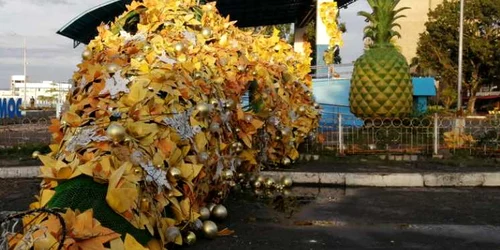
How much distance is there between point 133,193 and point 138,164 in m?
0.37

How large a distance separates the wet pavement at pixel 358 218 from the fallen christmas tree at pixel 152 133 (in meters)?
0.52

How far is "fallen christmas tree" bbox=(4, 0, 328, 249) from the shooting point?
338 cm

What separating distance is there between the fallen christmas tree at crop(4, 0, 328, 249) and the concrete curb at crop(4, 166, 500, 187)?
663 mm

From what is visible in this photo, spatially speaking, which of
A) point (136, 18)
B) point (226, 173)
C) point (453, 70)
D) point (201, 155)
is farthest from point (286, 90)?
point (453, 70)

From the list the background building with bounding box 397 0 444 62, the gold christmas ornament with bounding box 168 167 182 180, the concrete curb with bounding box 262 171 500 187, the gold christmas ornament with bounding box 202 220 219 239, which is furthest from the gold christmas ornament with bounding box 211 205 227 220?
the background building with bounding box 397 0 444 62

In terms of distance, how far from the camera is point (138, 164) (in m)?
3.76

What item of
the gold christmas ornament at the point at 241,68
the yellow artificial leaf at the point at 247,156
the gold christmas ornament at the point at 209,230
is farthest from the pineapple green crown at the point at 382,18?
the gold christmas ornament at the point at 209,230

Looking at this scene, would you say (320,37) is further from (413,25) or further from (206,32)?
(413,25)

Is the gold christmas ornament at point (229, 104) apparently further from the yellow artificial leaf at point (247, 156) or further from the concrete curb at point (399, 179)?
the concrete curb at point (399, 179)

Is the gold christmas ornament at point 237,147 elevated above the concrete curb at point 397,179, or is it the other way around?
the gold christmas ornament at point 237,147

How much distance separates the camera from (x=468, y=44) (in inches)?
1588

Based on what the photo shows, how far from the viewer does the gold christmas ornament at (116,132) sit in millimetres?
3799

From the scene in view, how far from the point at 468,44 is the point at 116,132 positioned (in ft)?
135

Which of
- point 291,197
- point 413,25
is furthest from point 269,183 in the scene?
point 413,25
